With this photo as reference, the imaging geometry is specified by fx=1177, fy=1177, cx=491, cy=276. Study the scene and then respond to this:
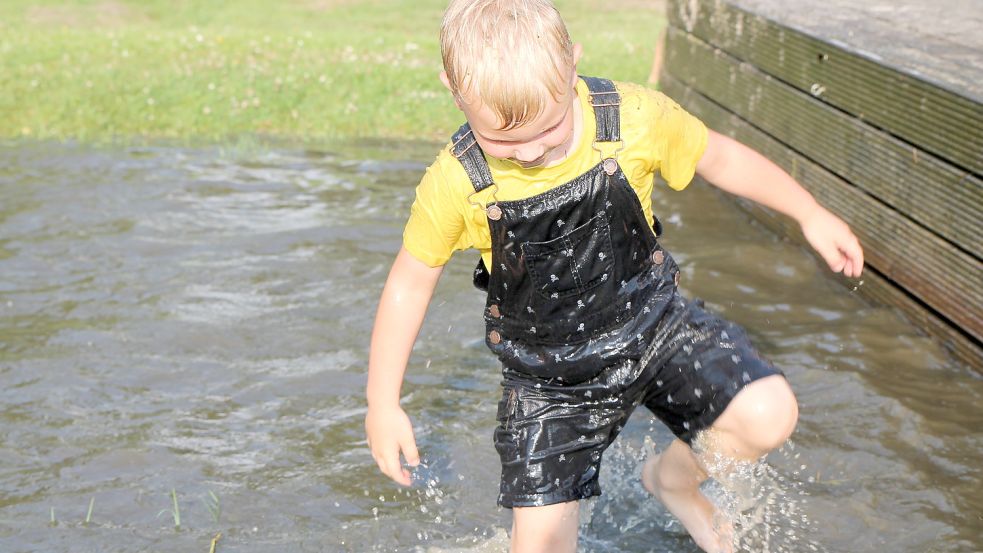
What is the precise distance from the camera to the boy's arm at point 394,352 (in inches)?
121

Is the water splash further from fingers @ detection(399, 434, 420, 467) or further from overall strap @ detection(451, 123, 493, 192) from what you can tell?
overall strap @ detection(451, 123, 493, 192)

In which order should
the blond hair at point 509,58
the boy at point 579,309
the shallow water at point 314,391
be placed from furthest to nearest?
the shallow water at point 314,391 < the boy at point 579,309 < the blond hair at point 509,58

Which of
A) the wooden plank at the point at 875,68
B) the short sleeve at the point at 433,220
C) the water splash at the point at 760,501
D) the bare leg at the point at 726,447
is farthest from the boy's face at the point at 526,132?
the wooden plank at the point at 875,68

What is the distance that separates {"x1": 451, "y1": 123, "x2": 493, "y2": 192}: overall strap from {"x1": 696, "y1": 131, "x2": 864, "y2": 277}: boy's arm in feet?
2.20

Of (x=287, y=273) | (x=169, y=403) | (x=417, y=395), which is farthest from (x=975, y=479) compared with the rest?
(x=287, y=273)

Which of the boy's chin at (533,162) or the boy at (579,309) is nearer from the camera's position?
the boy's chin at (533,162)

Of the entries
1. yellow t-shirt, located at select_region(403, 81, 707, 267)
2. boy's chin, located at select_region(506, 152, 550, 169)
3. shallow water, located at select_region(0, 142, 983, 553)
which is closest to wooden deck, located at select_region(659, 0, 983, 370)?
shallow water, located at select_region(0, 142, 983, 553)

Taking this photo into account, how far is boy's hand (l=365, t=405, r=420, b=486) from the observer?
10.0 ft

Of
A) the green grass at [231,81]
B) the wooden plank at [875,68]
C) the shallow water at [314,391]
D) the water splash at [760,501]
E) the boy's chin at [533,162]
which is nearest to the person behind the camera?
the boy's chin at [533,162]

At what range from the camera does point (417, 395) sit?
4762mm

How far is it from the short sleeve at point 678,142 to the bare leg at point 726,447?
0.62 m

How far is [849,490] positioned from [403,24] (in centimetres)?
1119

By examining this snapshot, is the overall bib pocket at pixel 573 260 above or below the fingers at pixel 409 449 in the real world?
above

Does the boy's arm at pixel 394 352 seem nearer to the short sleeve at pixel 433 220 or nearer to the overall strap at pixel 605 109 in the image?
the short sleeve at pixel 433 220
